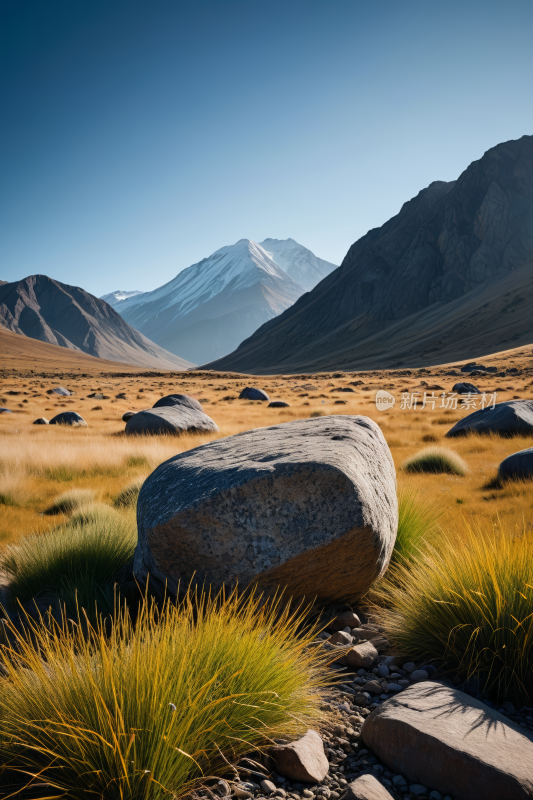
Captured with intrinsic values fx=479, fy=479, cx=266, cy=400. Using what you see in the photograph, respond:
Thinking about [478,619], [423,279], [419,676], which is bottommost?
[419,676]

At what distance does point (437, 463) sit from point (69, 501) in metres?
6.88

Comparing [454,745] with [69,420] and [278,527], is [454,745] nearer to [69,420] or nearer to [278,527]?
[278,527]

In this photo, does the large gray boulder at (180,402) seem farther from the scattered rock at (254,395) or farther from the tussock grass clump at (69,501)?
the scattered rock at (254,395)

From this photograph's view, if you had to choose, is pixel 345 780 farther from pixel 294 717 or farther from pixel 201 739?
pixel 201 739

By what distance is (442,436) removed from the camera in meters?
13.8

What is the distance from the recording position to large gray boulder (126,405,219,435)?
585 inches

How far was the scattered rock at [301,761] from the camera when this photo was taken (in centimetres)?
225

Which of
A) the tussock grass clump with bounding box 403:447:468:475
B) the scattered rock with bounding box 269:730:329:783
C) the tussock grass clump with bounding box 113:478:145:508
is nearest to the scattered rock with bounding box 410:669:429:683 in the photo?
the scattered rock with bounding box 269:730:329:783

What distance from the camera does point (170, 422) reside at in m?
14.9

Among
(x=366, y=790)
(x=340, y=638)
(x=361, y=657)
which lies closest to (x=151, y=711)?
(x=366, y=790)

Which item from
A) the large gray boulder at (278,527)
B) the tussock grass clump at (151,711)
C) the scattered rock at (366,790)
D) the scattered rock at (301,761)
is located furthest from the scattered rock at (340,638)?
the scattered rock at (366,790)

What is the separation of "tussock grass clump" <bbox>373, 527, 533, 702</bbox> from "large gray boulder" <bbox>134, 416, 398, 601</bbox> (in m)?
0.48

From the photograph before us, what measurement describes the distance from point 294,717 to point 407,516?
127 inches

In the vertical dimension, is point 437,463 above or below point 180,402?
below
